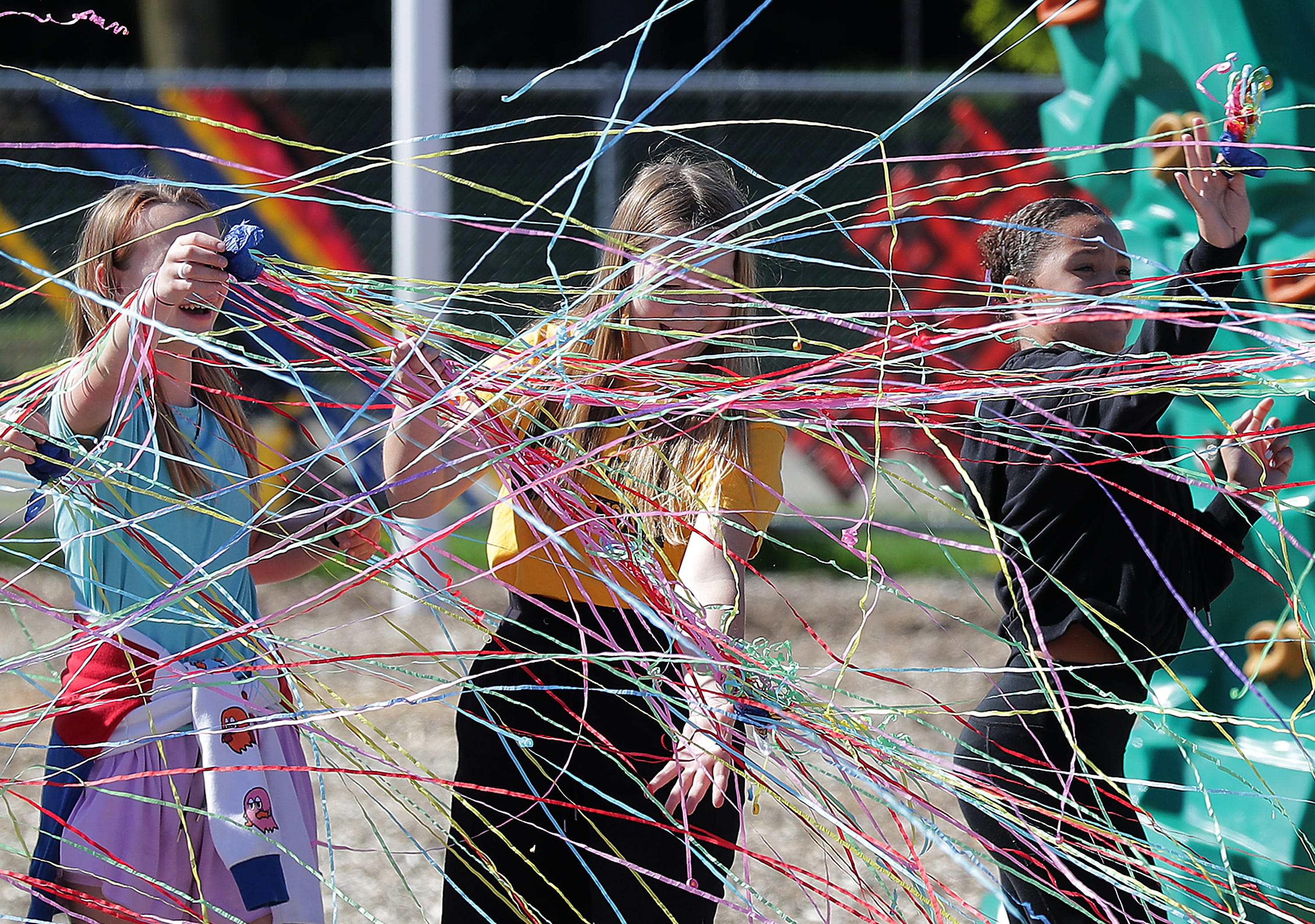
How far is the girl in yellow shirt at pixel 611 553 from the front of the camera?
1898 mm

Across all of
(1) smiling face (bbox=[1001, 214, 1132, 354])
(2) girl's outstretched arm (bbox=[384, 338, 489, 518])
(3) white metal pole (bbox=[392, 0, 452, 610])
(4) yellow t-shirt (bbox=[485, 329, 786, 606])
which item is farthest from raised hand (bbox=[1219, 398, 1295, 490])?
(3) white metal pole (bbox=[392, 0, 452, 610])

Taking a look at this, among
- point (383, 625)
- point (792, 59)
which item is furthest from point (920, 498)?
point (792, 59)

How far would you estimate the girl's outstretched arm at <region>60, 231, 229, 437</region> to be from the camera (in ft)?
5.35

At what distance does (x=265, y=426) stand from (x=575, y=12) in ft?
40.0

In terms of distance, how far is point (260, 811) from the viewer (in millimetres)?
1867

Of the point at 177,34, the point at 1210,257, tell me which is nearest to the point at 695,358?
the point at 1210,257

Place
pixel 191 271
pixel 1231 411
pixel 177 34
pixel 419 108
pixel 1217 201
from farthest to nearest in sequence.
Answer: pixel 177 34, pixel 419 108, pixel 1231 411, pixel 1217 201, pixel 191 271

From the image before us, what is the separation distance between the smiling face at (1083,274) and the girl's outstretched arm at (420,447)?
96cm

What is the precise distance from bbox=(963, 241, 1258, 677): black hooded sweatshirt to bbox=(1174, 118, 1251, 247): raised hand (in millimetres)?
79

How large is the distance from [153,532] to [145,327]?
0.94 ft

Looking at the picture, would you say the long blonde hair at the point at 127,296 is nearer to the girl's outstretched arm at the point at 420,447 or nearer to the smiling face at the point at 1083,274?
the girl's outstretched arm at the point at 420,447

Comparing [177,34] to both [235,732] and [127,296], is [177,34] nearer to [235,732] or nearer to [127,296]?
[127,296]

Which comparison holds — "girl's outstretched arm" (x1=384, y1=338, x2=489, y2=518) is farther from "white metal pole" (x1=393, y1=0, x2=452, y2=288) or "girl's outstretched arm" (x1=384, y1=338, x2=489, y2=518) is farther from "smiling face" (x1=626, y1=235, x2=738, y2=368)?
"white metal pole" (x1=393, y1=0, x2=452, y2=288)

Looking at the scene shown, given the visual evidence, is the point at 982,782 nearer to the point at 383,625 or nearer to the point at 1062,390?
the point at 1062,390
